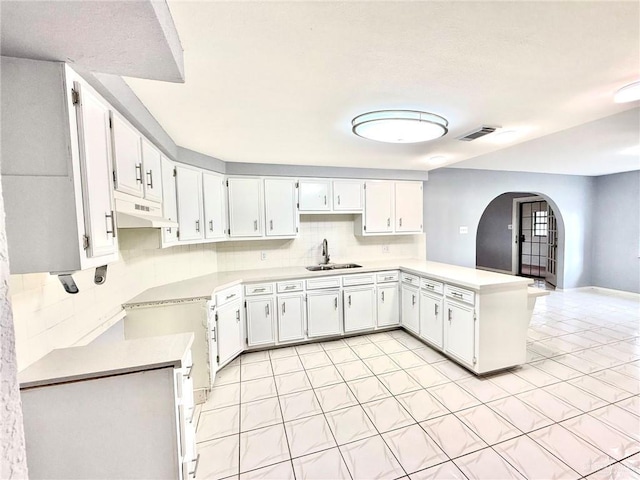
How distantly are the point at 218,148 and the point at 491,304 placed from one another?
3007mm

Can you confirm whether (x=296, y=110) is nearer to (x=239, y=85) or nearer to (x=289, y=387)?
(x=239, y=85)

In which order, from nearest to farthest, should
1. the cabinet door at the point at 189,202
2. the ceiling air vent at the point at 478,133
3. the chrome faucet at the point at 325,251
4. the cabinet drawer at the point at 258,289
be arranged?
the ceiling air vent at the point at 478,133 < the cabinet door at the point at 189,202 < the cabinet drawer at the point at 258,289 < the chrome faucet at the point at 325,251

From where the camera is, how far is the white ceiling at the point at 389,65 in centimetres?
116

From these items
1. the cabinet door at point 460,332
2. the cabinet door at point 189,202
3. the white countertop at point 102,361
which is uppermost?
the cabinet door at point 189,202

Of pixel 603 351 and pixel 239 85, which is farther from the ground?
pixel 239 85

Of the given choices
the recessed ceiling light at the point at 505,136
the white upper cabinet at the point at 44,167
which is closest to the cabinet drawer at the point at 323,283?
the recessed ceiling light at the point at 505,136

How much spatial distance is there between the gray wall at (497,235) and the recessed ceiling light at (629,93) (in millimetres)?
6268

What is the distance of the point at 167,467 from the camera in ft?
4.35

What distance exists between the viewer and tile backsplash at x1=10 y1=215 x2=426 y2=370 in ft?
4.39

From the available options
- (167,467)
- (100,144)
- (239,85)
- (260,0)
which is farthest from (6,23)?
(167,467)

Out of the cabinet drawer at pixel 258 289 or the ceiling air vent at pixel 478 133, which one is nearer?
the ceiling air vent at pixel 478 133

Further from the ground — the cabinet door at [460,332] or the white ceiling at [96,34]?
the white ceiling at [96,34]

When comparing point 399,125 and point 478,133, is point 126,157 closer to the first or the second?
point 399,125

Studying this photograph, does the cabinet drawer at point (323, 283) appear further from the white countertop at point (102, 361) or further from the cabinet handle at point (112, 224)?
the cabinet handle at point (112, 224)
